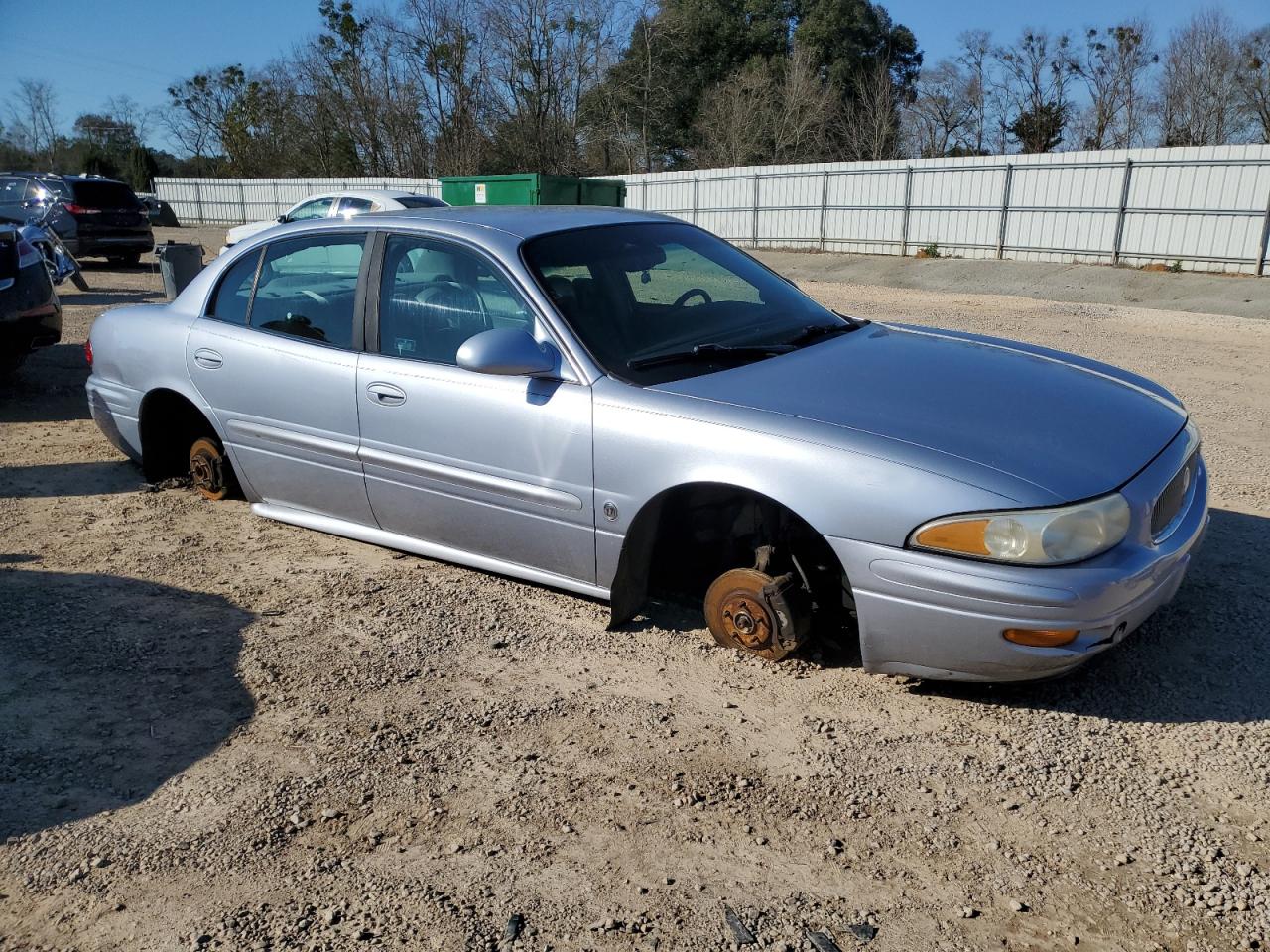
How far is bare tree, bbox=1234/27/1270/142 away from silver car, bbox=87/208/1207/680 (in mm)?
36301

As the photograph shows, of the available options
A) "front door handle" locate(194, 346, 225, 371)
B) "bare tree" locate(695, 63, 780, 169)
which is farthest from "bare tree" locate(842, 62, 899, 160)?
"front door handle" locate(194, 346, 225, 371)

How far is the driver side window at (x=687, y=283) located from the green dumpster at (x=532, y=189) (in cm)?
1584

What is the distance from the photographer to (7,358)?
312 inches

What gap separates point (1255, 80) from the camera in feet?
110

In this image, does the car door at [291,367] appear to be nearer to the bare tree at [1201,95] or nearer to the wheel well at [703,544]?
the wheel well at [703,544]

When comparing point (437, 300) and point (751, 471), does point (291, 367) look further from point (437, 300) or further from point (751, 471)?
point (751, 471)

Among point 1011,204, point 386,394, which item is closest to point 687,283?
point 386,394

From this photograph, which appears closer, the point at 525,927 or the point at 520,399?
the point at 525,927

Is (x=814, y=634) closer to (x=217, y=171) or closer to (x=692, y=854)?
(x=692, y=854)

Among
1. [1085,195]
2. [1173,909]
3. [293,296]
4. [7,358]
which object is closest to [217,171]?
[1085,195]

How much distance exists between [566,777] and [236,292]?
10.3 feet

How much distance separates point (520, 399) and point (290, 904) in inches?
75.0

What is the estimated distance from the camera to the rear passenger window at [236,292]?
4801 mm

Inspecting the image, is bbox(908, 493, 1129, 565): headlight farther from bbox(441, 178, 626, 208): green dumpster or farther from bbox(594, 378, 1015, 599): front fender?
bbox(441, 178, 626, 208): green dumpster
